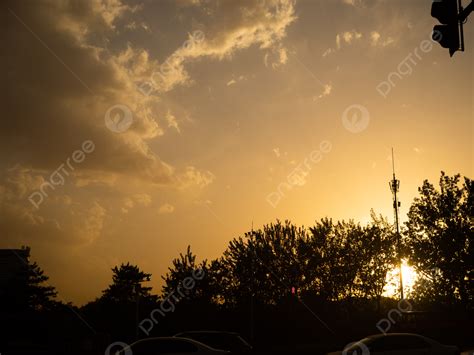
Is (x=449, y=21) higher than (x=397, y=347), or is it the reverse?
(x=449, y=21)

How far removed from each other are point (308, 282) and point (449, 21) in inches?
1673

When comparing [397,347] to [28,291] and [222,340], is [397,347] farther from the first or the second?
[28,291]

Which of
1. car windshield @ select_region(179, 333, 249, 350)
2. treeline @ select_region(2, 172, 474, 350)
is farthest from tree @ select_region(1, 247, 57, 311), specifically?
car windshield @ select_region(179, 333, 249, 350)

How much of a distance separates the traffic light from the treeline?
29.2m

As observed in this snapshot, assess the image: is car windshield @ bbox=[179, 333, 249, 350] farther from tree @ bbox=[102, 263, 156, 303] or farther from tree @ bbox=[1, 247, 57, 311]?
tree @ bbox=[102, 263, 156, 303]

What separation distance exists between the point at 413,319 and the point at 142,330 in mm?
20163

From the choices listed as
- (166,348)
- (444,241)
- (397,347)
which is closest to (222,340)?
(166,348)

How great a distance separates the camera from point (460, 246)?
3822cm

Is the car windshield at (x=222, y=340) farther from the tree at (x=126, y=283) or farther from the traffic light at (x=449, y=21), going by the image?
the tree at (x=126, y=283)

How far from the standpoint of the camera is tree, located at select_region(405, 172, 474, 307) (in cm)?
3822

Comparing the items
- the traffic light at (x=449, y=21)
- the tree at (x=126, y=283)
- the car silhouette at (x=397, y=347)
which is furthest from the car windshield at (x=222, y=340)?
the tree at (x=126, y=283)

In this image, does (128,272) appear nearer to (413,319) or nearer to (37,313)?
(37,313)

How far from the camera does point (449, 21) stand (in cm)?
589

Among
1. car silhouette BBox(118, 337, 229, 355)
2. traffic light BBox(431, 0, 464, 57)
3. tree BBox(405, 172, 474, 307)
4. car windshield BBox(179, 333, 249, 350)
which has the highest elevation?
tree BBox(405, 172, 474, 307)
